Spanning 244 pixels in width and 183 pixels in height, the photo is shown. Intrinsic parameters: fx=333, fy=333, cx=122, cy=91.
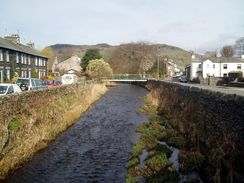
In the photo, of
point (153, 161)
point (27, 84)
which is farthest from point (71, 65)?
point (153, 161)

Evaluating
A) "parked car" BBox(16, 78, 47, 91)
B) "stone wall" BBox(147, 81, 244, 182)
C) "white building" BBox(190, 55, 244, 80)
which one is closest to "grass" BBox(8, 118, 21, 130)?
"stone wall" BBox(147, 81, 244, 182)

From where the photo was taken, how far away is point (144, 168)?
48.1 ft

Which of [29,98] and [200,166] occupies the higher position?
[29,98]

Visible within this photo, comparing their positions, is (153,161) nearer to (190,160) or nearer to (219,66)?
(190,160)

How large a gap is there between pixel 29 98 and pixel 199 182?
14.5m

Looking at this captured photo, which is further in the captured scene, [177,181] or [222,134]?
[222,134]

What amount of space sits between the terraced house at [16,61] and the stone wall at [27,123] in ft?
88.5

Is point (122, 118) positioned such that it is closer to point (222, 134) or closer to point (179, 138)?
point (179, 138)

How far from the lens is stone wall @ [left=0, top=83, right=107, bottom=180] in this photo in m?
15.5

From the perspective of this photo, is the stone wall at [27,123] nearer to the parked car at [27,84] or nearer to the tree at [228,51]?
the parked car at [27,84]

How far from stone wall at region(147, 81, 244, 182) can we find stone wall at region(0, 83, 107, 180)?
27.2ft

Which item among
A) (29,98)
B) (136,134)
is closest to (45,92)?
(29,98)

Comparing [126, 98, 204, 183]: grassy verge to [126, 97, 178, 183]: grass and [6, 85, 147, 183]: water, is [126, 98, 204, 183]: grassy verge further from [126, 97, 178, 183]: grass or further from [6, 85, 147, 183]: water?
[6, 85, 147, 183]: water

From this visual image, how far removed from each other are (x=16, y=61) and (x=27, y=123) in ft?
140
